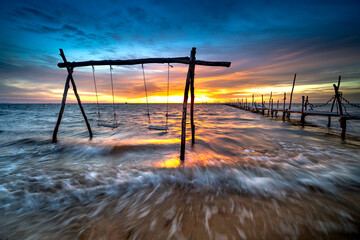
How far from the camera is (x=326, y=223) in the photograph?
2645 mm

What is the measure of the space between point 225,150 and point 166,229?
5.50 metres

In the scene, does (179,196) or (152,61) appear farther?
(152,61)

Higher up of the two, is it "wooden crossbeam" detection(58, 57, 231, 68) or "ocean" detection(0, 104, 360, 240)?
"wooden crossbeam" detection(58, 57, 231, 68)

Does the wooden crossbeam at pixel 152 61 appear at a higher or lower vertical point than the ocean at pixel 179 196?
higher

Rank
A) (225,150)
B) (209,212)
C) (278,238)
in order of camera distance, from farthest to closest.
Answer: (225,150), (209,212), (278,238)

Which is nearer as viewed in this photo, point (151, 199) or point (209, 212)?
point (209, 212)

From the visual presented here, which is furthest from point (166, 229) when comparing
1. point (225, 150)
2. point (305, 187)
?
point (225, 150)

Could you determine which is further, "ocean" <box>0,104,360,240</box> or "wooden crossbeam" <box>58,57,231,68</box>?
"wooden crossbeam" <box>58,57,231,68</box>

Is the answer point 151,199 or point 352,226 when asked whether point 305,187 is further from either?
point 151,199

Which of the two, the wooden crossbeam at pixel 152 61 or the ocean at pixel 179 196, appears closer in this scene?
the ocean at pixel 179 196

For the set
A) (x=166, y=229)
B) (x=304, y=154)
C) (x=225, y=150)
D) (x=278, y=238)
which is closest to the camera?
(x=278, y=238)

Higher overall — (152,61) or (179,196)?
(152,61)

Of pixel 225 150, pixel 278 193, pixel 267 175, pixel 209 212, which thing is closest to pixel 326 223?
pixel 278 193

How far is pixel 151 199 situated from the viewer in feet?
11.3
